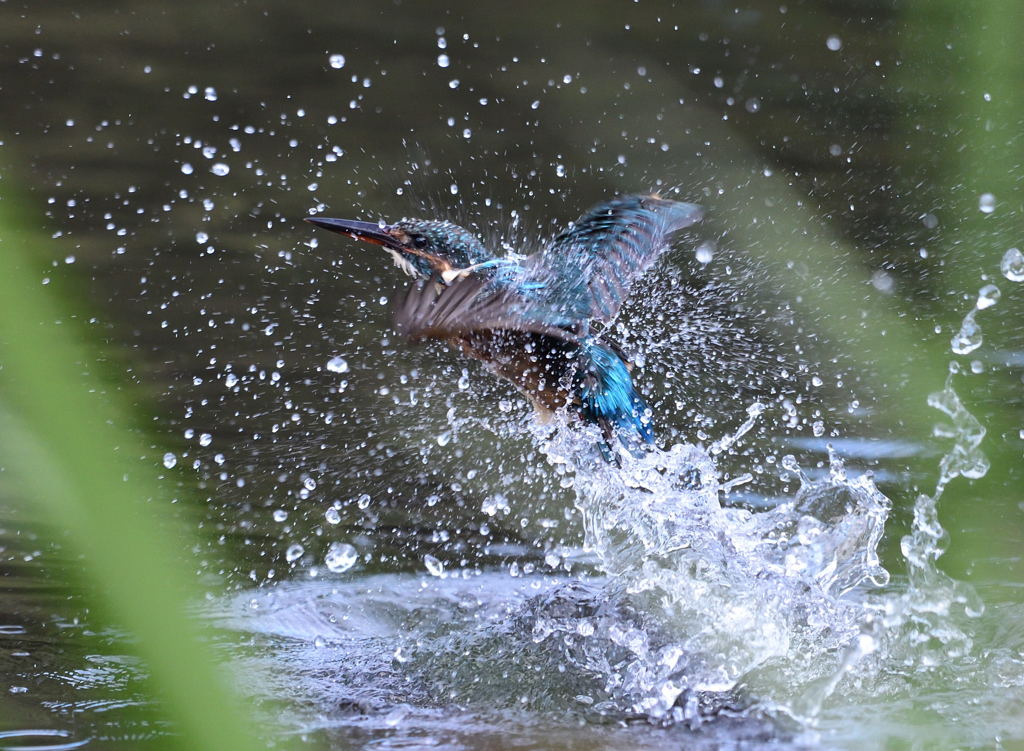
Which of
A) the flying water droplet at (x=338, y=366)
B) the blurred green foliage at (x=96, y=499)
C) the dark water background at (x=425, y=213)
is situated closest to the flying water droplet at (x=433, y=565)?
the dark water background at (x=425, y=213)

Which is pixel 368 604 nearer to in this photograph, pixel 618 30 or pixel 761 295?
pixel 761 295

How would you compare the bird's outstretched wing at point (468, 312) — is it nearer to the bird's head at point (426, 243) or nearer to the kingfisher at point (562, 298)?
the kingfisher at point (562, 298)

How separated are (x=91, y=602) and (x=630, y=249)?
1985 mm

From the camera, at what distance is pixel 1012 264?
142 cm

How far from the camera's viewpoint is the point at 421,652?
1.92 meters

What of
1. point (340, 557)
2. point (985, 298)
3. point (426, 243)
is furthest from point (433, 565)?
point (985, 298)

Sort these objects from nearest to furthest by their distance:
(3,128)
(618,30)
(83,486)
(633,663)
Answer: (83,486), (633,663), (3,128), (618,30)

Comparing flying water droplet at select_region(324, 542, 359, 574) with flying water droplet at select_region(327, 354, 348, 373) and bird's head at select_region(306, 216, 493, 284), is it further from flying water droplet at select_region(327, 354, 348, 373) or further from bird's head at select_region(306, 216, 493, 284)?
flying water droplet at select_region(327, 354, 348, 373)

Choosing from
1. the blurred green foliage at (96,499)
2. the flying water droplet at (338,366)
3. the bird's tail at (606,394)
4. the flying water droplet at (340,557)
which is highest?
the flying water droplet at (338,366)

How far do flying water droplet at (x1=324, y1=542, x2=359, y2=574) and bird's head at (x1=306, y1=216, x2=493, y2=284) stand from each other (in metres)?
0.55

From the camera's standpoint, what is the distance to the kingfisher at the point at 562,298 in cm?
199

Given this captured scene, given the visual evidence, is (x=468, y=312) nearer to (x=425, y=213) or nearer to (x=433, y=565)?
(x=433, y=565)

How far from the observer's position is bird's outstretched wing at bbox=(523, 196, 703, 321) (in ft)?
6.98

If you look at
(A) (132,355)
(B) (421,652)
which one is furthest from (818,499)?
(A) (132,355)
